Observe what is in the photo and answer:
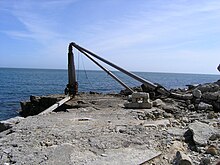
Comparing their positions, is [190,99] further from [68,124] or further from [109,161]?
[109,161]

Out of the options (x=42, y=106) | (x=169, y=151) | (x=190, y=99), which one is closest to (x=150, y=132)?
(x=169, y=151)

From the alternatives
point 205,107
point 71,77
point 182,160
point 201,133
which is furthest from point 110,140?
point 71,77

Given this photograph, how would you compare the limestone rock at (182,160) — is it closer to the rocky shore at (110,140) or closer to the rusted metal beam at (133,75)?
the rocky shore at (110,140)

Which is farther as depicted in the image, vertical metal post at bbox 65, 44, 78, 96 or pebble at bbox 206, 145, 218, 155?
vertical metal post at bbox 65, 44, 78, 96

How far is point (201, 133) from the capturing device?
654 cm

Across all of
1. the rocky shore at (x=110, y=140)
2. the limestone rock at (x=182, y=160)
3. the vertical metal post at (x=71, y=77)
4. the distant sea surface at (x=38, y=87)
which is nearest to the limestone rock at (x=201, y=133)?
the rocky shore at (x=110, y=140)

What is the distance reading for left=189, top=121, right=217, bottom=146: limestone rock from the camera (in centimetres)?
611

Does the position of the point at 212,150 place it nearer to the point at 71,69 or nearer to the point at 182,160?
the point at 182,160

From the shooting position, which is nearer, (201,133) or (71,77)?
(201,133)

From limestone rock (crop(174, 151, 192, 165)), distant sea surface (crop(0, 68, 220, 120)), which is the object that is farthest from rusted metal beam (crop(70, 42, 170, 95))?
limestone rock (crop(174, 151, 192, 165))

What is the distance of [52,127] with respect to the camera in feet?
24.7

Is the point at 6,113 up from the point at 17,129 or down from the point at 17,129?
down

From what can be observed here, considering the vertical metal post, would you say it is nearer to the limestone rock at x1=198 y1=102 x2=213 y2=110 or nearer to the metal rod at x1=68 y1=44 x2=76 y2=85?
the metal rod at x1=68 y1=44 x2=76 y2=85

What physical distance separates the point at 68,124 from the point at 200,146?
3485mm
